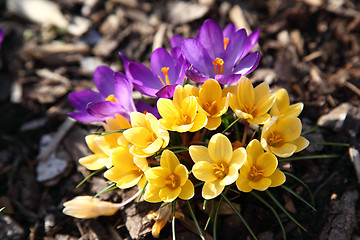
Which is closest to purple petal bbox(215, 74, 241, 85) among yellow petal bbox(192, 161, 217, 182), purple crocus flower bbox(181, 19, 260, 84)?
purple crocus flower bbox(181, 19, 260, 84)

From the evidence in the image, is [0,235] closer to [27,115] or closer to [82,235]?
[82,235]

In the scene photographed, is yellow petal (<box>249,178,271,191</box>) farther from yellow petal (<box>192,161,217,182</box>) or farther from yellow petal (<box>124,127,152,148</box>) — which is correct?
yellow petal (<box>124,127,152,148</box>)

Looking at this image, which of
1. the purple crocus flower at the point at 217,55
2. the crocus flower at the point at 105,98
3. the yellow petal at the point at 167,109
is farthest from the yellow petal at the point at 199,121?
the crocus flower at the point at 105,98

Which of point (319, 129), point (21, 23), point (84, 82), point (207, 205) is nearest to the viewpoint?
point (207, 205)

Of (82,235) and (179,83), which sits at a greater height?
(179,83)

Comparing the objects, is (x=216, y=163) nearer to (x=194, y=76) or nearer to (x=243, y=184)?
(x=243, y=184)

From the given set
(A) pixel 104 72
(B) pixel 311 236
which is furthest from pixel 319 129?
(A) pixel 104 72

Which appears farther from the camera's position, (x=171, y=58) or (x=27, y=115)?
(x=27, y=115)
